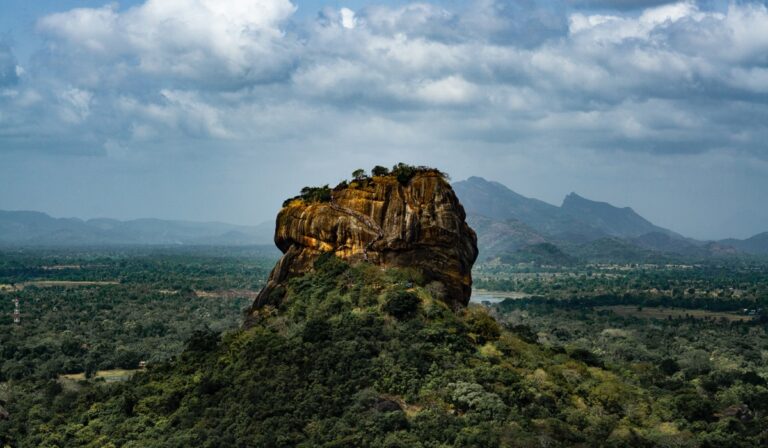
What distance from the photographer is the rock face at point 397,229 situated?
176 feet

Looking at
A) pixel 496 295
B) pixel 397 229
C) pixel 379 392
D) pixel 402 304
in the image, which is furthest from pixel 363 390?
pixel 496 295

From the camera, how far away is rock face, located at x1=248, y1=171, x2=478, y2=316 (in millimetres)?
53594

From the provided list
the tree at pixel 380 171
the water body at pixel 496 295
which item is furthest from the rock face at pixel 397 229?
the water body at pixel 496 295

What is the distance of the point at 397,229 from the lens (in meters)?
53.9

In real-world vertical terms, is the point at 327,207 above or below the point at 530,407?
above

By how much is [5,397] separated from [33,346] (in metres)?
33.1

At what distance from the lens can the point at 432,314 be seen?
48.0 meters

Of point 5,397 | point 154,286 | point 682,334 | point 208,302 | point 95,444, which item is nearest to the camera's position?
point 95,444

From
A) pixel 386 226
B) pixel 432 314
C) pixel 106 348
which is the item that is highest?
pixel 386 226

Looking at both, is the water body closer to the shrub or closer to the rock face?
the rock face

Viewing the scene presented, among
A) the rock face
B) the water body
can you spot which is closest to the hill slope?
the rock face

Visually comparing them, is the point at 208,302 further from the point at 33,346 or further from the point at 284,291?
the point at 284,291

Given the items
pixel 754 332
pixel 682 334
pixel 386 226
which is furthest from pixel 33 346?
pixel 754 332

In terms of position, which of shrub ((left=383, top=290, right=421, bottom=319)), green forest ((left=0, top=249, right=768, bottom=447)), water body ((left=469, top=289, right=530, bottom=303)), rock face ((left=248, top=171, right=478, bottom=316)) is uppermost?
rock face ((left=248, top=171, right=478, bottom=316))
